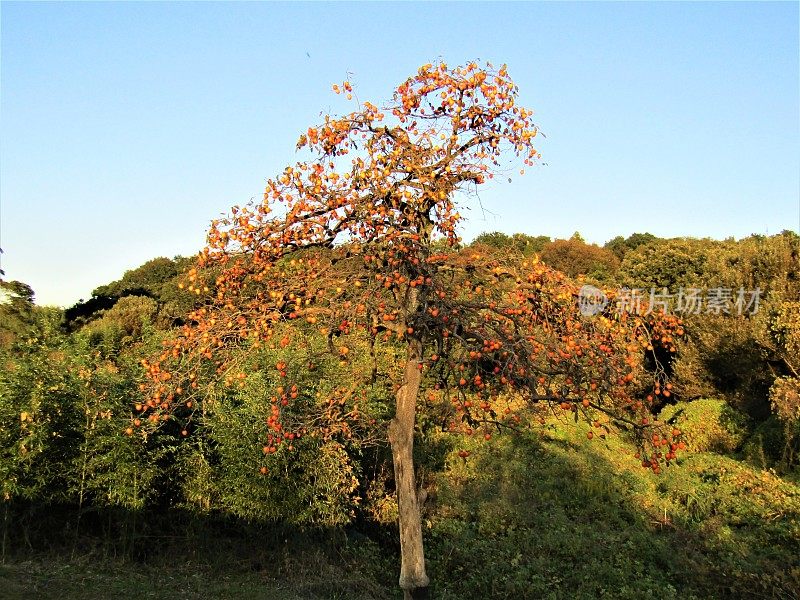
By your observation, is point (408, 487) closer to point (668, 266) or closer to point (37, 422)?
point (37, 422)

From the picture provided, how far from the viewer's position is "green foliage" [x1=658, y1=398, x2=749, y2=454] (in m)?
20.5

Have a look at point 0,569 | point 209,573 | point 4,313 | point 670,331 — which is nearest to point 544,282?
point 670,331

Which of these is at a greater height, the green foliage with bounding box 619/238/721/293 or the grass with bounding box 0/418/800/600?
the green foliage with bounding box 619/238/721/293

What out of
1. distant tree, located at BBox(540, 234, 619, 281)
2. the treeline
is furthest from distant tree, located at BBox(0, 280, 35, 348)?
distant tree, located at BBox(540, 234, 619, 281)

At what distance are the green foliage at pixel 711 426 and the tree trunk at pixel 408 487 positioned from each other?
15.2 meters

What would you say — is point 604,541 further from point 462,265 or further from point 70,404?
point 70,404

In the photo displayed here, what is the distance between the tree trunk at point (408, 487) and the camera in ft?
22.5

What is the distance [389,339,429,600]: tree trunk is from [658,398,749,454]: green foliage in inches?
600

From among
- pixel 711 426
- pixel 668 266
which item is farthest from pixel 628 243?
pixel 711 426

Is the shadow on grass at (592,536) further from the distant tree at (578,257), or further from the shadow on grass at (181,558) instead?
the distant tree at (578,257)

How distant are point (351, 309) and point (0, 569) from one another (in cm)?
660

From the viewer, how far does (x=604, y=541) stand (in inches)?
503

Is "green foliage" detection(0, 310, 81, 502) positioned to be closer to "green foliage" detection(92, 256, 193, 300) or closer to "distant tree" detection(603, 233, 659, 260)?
"green foliage" detection(92, 256, 193, 300)

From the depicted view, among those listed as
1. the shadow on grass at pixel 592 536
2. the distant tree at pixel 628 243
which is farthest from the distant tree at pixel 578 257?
the shadow on grass at pixel 592 536
